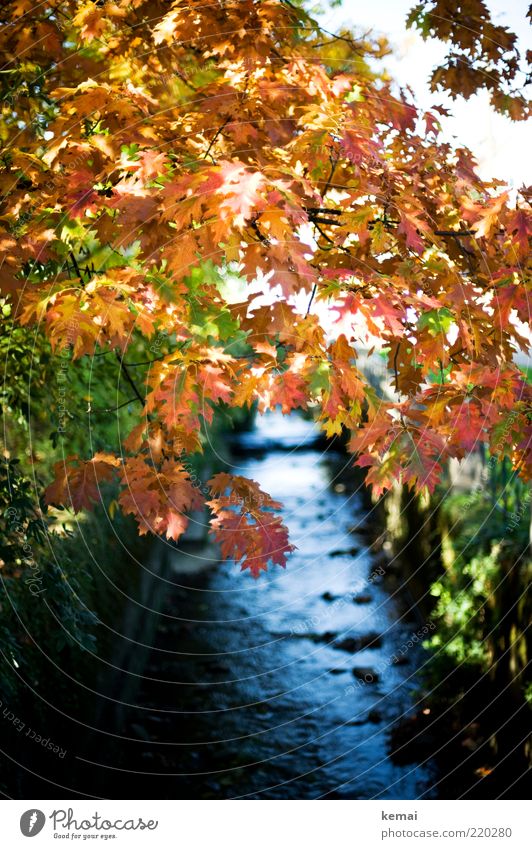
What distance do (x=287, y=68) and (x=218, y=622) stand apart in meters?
4.55

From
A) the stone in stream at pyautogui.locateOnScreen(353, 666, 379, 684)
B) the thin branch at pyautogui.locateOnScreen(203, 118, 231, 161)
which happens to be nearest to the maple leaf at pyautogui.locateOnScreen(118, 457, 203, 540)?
the thin branch at pyautogui.locateOnScreen(203, 118, 231, 161)

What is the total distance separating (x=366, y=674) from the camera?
17.7ft

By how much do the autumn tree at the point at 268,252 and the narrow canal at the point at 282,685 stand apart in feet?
6.94

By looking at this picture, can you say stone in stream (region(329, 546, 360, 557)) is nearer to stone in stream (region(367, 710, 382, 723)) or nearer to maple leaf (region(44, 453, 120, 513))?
stone in stream (region(367, 710, 382, 723))

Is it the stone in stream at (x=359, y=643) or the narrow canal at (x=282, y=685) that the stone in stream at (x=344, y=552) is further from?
the stone in stream at (x=359, y=643)

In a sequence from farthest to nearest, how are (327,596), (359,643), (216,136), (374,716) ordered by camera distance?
1. (327,596)
2. (359,643)
3. (374,716)
4. (216,136)

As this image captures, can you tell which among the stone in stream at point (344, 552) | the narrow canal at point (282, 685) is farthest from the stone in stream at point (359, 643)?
the stone in stream at point (344, 552)

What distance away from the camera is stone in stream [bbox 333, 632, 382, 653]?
19.0 feet

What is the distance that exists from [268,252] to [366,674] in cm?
387

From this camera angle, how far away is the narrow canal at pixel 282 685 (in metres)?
4.33

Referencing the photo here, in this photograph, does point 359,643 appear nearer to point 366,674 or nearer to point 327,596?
point 366,674

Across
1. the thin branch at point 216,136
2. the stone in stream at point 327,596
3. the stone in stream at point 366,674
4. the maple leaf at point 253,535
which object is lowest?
the maple leaf at point 253,535

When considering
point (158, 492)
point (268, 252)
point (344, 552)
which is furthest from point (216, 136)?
point (344, 552)

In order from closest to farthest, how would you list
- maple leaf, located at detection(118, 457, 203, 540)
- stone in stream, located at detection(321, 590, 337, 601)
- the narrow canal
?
maple leaf, located at detection(118, 457, 203, 540) → the narrow canal → stone in stream, located at detection(321, 590, 337, 601)
